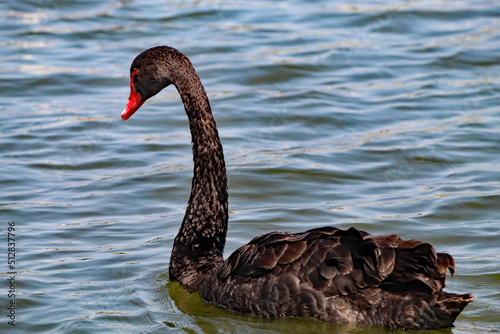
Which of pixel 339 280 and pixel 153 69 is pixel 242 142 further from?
pixel 339 280

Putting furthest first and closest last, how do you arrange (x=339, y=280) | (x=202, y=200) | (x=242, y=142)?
(x=242, y=142)
(x=202, y=200)
(x=339, y=280)

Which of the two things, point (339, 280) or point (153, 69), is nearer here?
point (339, 280)

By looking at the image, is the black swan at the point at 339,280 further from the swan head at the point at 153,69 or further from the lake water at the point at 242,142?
the swan head at the point at 153,69

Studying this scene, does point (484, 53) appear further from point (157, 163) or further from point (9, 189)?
point (9, 189)

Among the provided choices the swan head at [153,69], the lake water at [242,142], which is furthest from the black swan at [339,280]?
the swan head at [153,69]

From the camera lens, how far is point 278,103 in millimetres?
12031

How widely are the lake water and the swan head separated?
1.57m

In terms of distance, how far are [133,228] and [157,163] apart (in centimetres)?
200

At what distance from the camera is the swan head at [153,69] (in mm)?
6559

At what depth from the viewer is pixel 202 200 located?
6.60 metres

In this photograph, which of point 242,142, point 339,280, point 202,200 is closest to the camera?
point 339,280

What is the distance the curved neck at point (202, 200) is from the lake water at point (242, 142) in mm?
257

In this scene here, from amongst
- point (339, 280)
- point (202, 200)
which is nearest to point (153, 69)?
point (202, 200)

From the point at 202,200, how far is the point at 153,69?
115 cm
